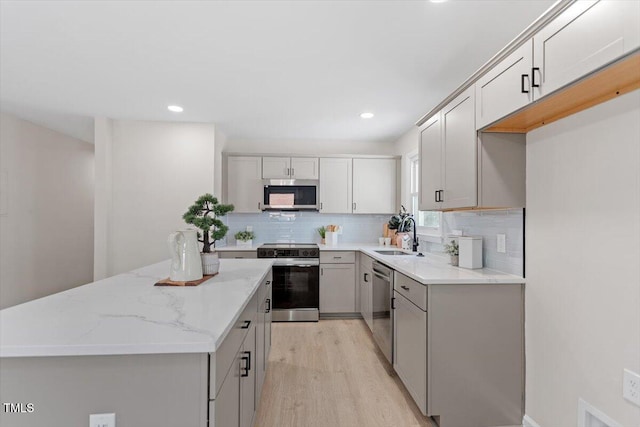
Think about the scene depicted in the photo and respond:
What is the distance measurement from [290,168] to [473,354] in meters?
3.17

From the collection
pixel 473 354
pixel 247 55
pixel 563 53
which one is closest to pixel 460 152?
pixel 563 53

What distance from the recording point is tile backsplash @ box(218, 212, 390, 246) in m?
4.64

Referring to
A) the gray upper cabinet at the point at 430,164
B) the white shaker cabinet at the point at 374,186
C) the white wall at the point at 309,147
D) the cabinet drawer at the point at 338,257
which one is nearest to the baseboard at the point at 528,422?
the gray upper cabinet at the point at 430,164

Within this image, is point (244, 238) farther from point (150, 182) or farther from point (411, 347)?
point (411, 347)

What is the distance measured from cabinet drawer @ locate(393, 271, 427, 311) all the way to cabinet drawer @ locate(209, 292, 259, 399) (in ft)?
3.47

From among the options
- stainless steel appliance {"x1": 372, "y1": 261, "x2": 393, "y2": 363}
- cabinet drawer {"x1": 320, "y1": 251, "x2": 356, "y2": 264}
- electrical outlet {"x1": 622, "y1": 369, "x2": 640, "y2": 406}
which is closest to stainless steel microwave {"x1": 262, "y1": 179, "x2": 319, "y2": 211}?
cabinet drawer {"x1": 320, "y1": 251, "x2": 356, "y2": 264}

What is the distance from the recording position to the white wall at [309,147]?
4.70m

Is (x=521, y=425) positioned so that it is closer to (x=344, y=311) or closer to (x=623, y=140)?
(x=623, y=140)

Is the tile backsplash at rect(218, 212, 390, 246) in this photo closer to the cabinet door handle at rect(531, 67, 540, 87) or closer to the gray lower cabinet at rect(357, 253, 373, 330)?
the gray lower cabinet at rect(357, 253, 373, 330)

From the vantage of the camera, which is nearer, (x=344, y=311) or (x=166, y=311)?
(x=166, y=311)

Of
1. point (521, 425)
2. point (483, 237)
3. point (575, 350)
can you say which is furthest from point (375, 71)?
point (521, 425)

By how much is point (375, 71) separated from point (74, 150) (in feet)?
16.5

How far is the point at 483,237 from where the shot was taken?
7.99 ft

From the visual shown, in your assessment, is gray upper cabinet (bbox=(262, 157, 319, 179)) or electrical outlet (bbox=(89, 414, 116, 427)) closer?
electrical outlet (bbox=(89, 414, 116, 427))
